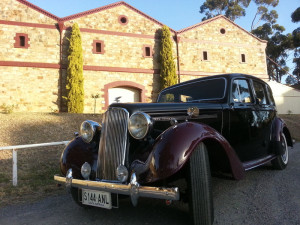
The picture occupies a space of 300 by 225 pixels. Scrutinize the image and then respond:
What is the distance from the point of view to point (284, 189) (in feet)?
10.7

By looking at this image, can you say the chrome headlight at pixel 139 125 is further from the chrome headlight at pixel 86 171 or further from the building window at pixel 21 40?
the building window at pixel 21 40

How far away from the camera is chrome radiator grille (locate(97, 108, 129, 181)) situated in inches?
89.4

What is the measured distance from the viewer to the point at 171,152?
6.51 feet

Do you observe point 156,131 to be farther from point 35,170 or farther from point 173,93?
point 35,170

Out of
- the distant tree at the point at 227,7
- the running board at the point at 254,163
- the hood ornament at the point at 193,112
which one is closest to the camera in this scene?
the hood ornament at the point at 193,112

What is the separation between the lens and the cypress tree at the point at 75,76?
1262 cm

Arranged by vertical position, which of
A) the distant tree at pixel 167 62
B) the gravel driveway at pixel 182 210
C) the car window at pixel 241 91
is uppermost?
the distant tree at pixel 167 62

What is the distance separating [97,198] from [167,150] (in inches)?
33.3

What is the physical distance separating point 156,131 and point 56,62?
492 inches

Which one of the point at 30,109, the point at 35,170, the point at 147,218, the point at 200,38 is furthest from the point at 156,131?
the point at 200,38

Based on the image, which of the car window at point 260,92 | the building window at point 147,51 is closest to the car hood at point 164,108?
the car window at point 260,92

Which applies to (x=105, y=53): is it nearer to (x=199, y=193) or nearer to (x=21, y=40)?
(x=21, y=40)

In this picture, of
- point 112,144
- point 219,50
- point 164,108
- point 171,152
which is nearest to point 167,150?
point 171,152

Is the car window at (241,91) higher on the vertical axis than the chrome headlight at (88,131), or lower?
higher
